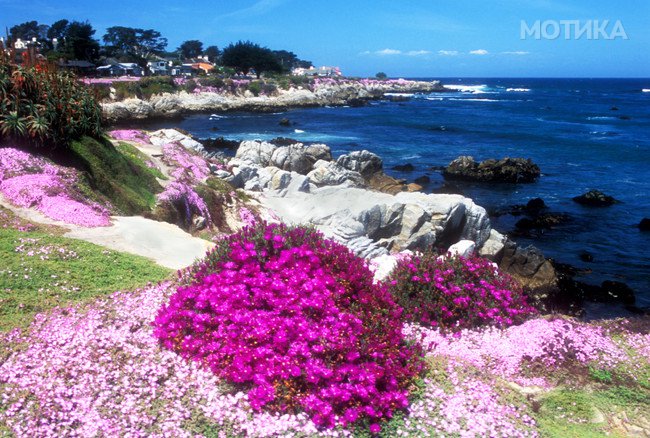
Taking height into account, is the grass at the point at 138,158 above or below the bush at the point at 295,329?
above

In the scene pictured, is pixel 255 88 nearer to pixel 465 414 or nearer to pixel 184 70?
pixel 184 70

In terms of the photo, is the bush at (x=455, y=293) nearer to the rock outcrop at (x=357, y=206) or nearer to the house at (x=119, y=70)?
the rock outcrop at (x=357, y=206)

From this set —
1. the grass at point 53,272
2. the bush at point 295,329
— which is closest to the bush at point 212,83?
the grass at point 53,272

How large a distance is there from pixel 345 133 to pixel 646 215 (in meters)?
39.6

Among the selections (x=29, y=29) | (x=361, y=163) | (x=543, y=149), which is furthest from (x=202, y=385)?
(x=29, y=29)

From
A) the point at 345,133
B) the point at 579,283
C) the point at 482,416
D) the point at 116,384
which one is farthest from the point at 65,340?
the point at 345,133

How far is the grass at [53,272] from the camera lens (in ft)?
26.9

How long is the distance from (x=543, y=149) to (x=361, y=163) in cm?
3101

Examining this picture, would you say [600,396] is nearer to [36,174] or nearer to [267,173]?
[36,174]

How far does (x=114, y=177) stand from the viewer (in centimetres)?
1748

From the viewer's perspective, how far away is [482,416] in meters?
6.82

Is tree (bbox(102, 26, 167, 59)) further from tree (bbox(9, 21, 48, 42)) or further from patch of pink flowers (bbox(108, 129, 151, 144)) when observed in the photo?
patch of pink flowers (bbox(108, 129, 151, 144))

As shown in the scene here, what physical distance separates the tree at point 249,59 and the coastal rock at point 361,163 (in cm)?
10312

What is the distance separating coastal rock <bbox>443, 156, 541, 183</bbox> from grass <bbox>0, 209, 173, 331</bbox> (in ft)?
109
